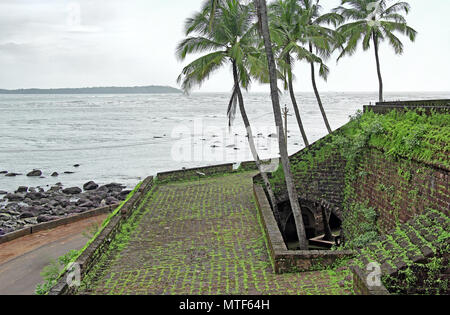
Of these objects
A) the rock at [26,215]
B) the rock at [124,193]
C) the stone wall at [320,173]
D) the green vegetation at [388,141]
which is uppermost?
the green vegetation at [388,141]

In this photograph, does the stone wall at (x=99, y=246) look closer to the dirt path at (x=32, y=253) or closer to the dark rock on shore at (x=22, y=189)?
the dirt path at (x=32, y=253)

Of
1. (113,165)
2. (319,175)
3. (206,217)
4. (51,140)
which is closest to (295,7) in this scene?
(319,175)

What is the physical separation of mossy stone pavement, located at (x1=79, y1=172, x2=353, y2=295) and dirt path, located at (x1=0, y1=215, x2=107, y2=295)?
405 cm

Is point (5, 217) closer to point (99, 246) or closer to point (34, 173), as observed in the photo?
point (34, 173)

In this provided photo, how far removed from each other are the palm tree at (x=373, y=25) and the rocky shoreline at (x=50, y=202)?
15735 mm

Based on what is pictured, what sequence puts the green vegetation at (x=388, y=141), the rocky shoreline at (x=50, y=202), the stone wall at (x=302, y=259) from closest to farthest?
the stone wall at (x=302, y=259) < the green vegetation at (x=388, y=141) < the rocky shoreline at (x=50, y=202)

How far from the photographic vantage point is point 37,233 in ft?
56.7

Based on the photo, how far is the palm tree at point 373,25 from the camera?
18.1 metres

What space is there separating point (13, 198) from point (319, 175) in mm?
20933

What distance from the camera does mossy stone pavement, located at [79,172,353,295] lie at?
23.7ft

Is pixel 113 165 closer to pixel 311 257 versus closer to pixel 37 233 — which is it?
pixel 37 233

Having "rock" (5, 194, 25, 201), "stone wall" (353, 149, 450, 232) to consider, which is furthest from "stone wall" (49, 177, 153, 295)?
"rock" (5, 194, 25, 201)

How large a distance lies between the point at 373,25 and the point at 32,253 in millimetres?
16892

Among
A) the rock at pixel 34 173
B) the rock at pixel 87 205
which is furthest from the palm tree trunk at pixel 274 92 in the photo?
the rock at pixel 34 173
